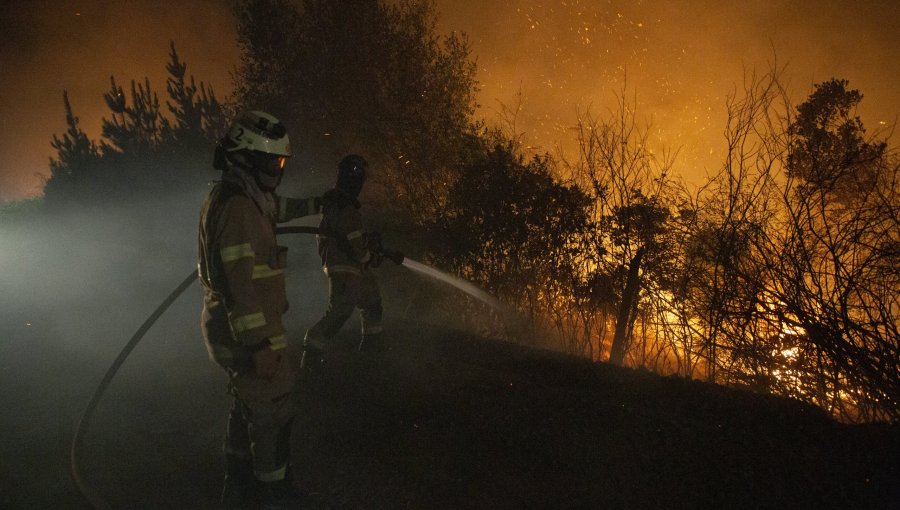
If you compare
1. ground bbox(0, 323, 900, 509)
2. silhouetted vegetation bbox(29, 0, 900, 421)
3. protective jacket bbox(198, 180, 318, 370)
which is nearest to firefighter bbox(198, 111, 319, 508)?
protective jacket bbox(198, 180, 318, 370)

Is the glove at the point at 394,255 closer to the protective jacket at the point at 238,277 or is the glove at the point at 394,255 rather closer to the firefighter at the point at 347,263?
the firefighter at the point at 347,263

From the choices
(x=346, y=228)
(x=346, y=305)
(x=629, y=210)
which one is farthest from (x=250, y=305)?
(x=629, y=210)

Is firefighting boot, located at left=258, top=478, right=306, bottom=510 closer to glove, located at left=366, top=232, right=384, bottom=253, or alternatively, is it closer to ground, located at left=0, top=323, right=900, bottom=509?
ground, located at left=0, top=323, right=900, bottom=509

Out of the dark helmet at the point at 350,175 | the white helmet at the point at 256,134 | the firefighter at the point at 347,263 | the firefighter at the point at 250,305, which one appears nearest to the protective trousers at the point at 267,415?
the firefighter at the point at 250,305

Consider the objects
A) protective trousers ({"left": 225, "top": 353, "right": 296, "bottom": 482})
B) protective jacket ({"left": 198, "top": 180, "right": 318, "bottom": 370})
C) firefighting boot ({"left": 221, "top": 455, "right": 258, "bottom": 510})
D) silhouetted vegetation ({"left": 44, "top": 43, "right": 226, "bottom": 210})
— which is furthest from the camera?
silhouetted vegetation ({"left": 44, "top": 43, "right": 226, "bottom": 210})

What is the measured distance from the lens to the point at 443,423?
12.0 feet

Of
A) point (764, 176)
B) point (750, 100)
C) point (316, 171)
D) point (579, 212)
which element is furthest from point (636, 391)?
point (316, 171)

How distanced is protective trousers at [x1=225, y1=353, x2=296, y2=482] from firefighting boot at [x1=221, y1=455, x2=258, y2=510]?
0.14 meters

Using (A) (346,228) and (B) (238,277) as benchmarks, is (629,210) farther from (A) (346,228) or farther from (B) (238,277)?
(B) (238,277)

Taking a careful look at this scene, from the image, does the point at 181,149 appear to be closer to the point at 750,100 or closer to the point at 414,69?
the point at 414,69

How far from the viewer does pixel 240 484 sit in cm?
322

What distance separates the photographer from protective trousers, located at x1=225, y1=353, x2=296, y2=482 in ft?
9.83

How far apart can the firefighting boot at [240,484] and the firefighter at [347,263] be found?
5.44 feet

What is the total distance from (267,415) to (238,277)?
32.7 inches
